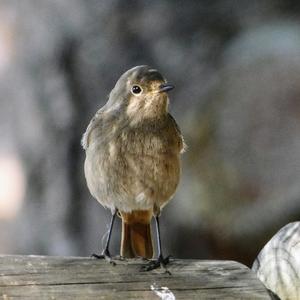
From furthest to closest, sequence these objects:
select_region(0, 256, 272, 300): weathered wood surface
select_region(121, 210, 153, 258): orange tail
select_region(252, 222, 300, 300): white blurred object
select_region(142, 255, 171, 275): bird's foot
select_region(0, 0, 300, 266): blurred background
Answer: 1. select_region(0, 0, 300, 266): blurred background
2. select_region(121, 210, 153, 258): orange tail
3. select_region(252, 222, 300, 300): white blurred object
4. select_region(142, 255, 171, 275): bird's foot
5. select_region(0, 256, 272, 300): weathered wood surface

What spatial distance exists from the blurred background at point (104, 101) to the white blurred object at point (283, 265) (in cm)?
216

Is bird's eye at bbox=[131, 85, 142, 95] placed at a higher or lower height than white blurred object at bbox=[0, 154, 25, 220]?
higher

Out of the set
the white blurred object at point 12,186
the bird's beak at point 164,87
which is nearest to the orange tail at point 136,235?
the bird's beak at point 164,87

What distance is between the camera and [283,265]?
389 cm

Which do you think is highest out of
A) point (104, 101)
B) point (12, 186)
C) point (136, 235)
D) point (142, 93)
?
point (142, 93)

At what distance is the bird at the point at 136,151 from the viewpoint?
417 centimetres

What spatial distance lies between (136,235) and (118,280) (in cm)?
85

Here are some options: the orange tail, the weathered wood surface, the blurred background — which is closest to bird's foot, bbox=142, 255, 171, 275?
the weathered wood surface

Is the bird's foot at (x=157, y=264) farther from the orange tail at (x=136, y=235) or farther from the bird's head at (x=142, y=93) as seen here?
the bird's head at (x=142, y=93)

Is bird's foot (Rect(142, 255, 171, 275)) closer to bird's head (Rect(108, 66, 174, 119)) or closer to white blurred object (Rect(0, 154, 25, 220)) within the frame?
bird's head (Rect(108, 66, 174, 119))

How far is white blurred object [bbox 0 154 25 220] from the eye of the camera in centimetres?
634

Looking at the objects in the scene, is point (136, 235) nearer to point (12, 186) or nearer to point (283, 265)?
point (283, 265)

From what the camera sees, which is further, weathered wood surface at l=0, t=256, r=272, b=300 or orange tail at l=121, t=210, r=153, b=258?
Answer: orange tail at l=121, t=210, r=153, b=258

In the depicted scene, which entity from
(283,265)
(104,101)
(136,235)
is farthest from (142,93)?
(104,101)
